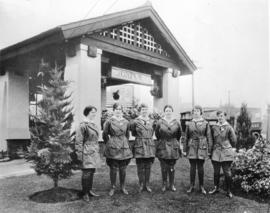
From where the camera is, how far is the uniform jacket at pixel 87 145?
5.22m

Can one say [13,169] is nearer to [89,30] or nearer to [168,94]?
[89,30]

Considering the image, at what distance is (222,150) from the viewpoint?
5.87 metres

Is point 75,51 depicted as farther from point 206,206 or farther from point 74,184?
point 206,206

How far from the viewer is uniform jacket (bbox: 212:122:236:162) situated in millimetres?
5824

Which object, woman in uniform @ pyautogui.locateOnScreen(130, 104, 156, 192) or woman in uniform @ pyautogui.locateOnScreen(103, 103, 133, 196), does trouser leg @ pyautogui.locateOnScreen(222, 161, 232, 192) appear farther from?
woman in uniform @ pyautogui.locateOnScreen(103, 103, 133, 196)

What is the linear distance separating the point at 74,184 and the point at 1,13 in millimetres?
4335

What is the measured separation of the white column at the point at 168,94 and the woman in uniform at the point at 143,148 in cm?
604

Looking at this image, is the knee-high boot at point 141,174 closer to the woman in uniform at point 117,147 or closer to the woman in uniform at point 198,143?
the woman in uniform at point 117,147

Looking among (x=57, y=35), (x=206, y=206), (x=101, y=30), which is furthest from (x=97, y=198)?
(x=101, y=30)

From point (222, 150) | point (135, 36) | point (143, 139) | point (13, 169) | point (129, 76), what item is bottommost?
point (13, 169)

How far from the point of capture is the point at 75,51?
338 inches

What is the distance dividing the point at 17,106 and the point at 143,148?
6968 millimetres

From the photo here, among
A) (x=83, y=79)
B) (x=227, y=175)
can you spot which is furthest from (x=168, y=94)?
(x=227, y=175)

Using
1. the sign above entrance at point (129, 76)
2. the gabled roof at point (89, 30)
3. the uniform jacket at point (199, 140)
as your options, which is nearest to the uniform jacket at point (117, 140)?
the uniform jacket at point (199, 140)
